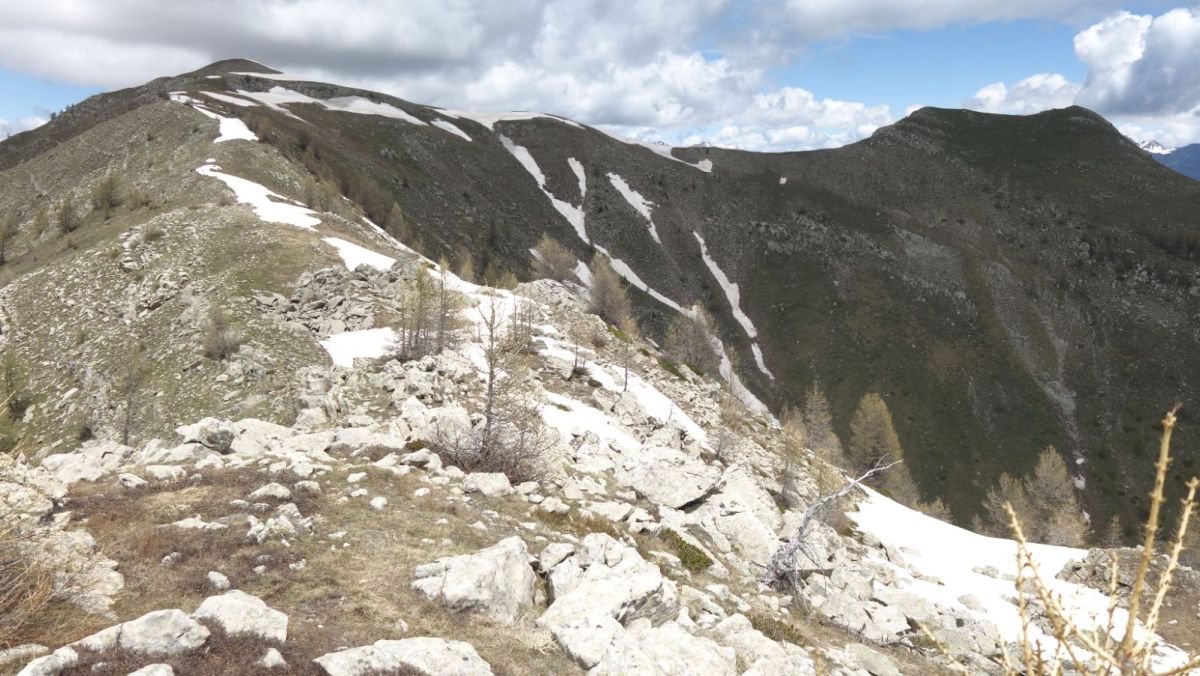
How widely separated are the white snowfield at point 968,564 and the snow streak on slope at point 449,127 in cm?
11459

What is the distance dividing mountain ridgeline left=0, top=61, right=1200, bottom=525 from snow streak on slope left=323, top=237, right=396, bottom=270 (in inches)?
648

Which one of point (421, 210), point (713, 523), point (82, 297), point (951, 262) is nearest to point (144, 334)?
point (82, 297)

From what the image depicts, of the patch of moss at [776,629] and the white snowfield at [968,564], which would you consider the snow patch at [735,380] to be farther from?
the patch of moss at [776,629]

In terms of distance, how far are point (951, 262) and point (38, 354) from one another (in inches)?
5516

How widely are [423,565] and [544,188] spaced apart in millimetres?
126358

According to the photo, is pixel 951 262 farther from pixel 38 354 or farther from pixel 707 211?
pixel 38 354

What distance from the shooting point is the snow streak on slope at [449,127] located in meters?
130

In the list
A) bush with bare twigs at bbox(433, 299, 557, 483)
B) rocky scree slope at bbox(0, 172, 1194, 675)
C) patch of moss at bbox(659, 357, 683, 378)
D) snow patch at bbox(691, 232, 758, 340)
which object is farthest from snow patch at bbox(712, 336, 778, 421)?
bush with bare twigs at bbox(433, 299, 557, 483)

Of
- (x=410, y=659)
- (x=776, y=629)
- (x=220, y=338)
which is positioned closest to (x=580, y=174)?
(x=220, y=338)

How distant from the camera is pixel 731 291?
127m

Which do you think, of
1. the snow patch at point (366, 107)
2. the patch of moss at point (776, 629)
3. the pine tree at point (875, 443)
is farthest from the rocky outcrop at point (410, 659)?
the snow patch at point (366, 107)

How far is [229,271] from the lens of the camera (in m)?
34.8

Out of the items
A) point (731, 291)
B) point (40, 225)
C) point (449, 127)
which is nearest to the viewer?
point (40, 225)

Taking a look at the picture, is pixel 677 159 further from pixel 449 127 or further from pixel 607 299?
pixel 607 299
